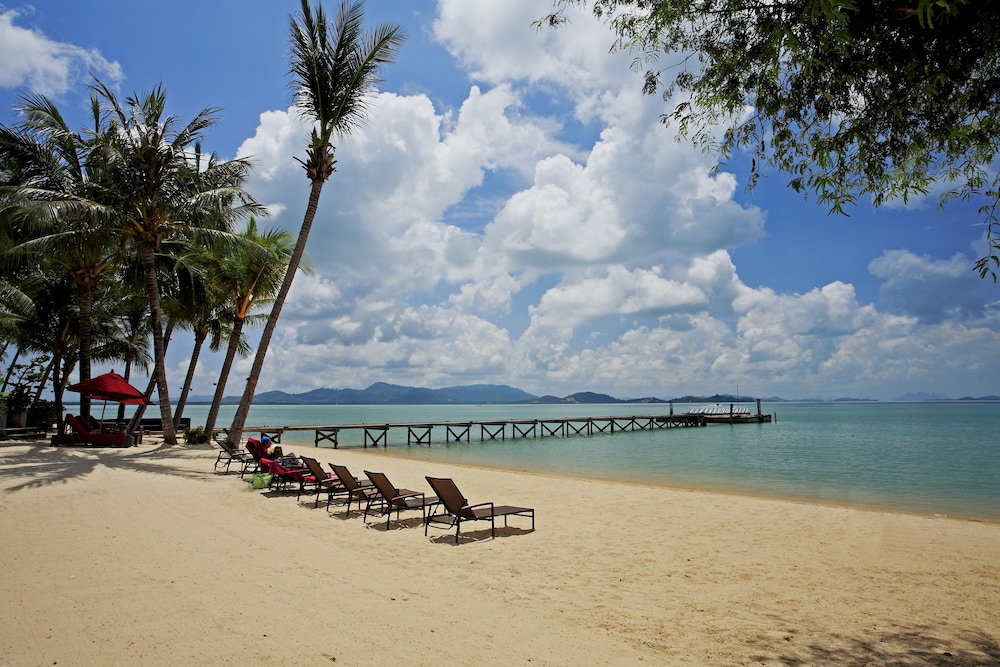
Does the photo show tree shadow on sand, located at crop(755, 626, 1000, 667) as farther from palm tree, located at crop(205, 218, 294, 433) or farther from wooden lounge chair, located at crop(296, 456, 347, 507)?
palm tree, located at crop(205, 218, 294, 433)

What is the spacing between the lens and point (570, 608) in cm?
497

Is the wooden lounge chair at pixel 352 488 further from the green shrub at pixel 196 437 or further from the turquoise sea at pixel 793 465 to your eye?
the green shrub at pixel 196 437

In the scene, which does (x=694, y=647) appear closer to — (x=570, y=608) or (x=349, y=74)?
(x=570, y=608)

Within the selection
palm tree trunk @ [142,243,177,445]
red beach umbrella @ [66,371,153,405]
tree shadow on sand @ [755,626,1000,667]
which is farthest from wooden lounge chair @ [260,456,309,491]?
red beach umbrella @ [66,371,153,405]

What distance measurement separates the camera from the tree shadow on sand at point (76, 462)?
11266mm

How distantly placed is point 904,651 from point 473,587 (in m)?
3.46

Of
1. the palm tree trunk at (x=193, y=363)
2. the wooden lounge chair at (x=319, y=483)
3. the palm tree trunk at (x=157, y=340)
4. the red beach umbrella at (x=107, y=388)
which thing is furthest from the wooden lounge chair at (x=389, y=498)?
the palm tree trunk at (x=193, y=363)

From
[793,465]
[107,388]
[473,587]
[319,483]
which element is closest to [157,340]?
[107,388]

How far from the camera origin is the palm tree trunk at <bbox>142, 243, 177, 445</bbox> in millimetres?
16656

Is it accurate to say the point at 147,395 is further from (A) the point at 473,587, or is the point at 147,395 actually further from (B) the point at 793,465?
(B) the point at 793,465

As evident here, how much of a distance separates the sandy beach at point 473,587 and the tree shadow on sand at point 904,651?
21 millimetres

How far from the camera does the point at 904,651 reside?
432 cm

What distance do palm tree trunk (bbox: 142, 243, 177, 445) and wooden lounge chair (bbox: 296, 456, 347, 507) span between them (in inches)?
340

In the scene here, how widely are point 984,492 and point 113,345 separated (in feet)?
123
